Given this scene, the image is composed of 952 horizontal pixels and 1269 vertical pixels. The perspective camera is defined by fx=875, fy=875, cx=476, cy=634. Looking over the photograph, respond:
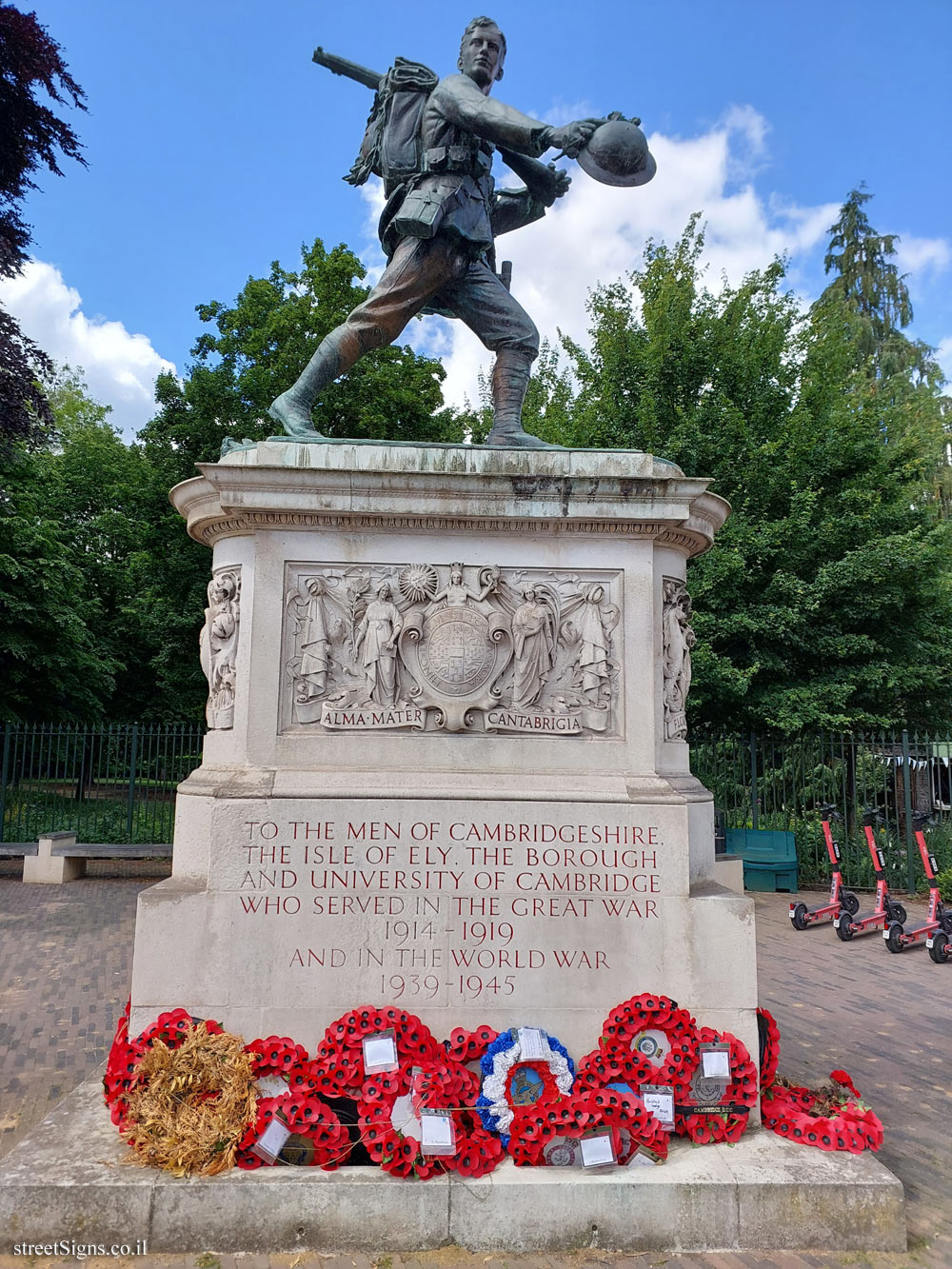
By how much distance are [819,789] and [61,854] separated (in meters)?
12.9

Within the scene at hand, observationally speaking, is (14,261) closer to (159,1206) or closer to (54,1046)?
(54,1046)

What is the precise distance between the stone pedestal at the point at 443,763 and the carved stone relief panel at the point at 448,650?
0.01 m

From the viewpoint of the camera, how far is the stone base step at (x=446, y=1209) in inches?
137

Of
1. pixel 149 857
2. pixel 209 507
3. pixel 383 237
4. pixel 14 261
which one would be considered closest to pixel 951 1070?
pixel 209 507

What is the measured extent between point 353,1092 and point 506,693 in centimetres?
202

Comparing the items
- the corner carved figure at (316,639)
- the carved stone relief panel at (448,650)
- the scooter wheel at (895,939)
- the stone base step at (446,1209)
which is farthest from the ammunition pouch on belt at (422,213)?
the scooter wheel at (895,939)

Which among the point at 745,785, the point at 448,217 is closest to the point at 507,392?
the point at 448,217

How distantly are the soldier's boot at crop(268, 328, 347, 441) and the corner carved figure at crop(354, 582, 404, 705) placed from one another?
1215mm

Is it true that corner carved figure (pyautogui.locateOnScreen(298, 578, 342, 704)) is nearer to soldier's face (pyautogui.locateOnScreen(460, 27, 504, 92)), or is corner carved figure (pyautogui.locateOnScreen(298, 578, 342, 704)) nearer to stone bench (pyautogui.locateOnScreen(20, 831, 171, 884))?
soldier's face (pyautogui.locateOnScreen(460, 27, 504, 92))

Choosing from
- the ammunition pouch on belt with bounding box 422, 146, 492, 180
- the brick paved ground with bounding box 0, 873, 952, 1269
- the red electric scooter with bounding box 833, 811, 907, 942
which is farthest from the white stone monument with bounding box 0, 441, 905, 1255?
the red electric scooter with bounding box 833, 811, 907, 942

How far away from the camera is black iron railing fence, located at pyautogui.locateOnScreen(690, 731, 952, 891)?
559 inches

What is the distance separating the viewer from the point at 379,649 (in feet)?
15.1

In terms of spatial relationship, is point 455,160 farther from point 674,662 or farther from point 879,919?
point 879,919

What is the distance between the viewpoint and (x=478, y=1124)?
3.88 metres
